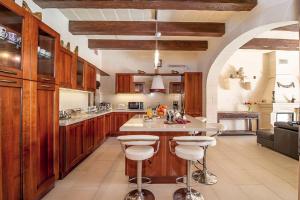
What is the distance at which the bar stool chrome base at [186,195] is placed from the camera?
104 inches

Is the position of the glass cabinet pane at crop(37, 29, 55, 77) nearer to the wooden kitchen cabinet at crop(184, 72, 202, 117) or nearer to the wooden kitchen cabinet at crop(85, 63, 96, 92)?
the wooden kitchen cabinet at crop(85, 63, 96, 92)

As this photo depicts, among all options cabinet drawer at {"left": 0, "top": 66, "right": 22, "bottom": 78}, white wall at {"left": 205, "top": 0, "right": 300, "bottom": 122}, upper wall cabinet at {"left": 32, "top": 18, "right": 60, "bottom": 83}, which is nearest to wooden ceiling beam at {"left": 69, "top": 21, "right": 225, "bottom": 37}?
white wall at {"left": 205, "top": 0, "right": 300, "bottom": 122}

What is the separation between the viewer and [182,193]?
2.81 m

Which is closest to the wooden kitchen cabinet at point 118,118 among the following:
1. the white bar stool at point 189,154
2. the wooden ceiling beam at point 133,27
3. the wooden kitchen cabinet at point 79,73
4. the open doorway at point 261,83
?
the wooden kitchen cabinet at point 79,73

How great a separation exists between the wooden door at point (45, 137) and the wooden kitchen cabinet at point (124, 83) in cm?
435

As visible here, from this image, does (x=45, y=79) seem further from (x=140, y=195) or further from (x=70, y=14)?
(x=70, y=14)

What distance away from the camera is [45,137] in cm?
279

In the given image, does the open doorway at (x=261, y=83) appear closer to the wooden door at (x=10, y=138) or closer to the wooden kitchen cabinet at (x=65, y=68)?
the wooden kitchen cabinet at (x=65, y=68)

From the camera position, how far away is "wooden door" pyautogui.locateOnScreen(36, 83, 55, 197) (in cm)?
264

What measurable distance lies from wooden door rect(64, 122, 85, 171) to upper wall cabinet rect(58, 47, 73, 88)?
2.63 ft

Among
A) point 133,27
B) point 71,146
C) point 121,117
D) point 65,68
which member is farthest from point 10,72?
point 121,117

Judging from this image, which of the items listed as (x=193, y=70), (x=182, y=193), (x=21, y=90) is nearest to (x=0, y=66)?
(x=21, y=90)

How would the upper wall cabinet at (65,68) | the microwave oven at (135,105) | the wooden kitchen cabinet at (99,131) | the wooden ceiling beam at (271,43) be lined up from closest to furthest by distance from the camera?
1. the upper wall cabinet at (65,68)
2. the wooden kitchen cabinet at (99,131)
3. the wooden ceiling beam at (271,43)
4. the microwave oven at (135,105)

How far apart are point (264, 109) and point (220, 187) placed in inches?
230
